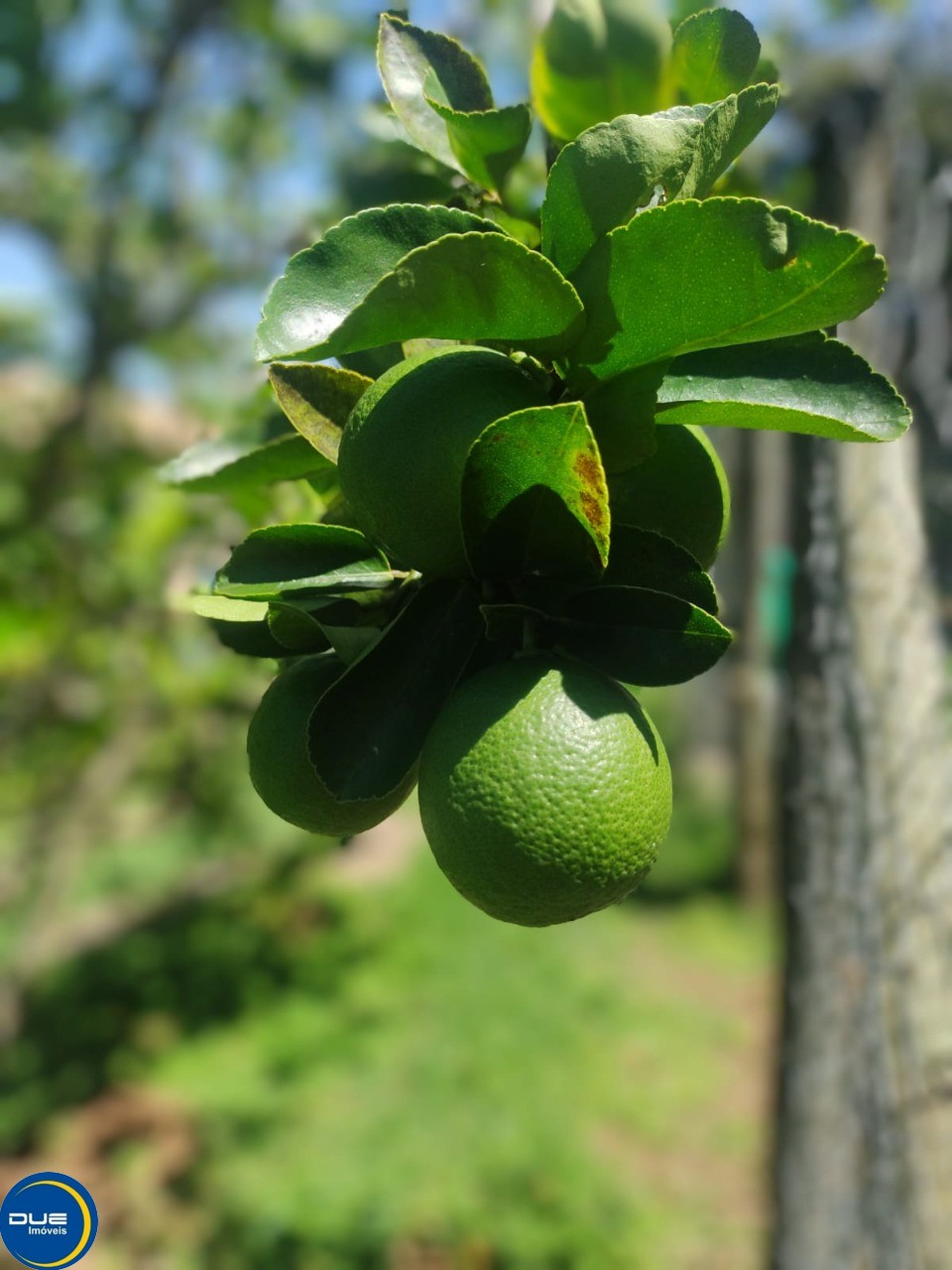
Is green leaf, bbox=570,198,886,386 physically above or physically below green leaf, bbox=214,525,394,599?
above

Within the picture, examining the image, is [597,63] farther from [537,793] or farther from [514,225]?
[537,793]

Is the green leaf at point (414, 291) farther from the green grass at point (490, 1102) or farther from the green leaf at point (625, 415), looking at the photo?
the green grass at point (490, 1102)

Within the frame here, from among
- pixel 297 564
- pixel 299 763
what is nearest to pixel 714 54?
pixel 297 564

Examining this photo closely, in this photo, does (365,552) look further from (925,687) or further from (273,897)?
(273,897)

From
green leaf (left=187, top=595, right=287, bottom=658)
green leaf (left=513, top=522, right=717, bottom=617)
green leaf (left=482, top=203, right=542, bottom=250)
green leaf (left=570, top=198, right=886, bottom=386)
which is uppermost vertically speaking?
green leaf (left=570, top=198, right=886, bottom=386)

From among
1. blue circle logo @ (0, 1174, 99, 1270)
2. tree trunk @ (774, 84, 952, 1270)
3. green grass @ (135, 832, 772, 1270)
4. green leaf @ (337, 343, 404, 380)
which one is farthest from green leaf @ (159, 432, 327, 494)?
green grass @ (135, 832, 772, 1270)

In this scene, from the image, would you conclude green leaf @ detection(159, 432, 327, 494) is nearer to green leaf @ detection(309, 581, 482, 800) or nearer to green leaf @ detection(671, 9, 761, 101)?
green leaf @ detection(309, 581, 482, 800)
